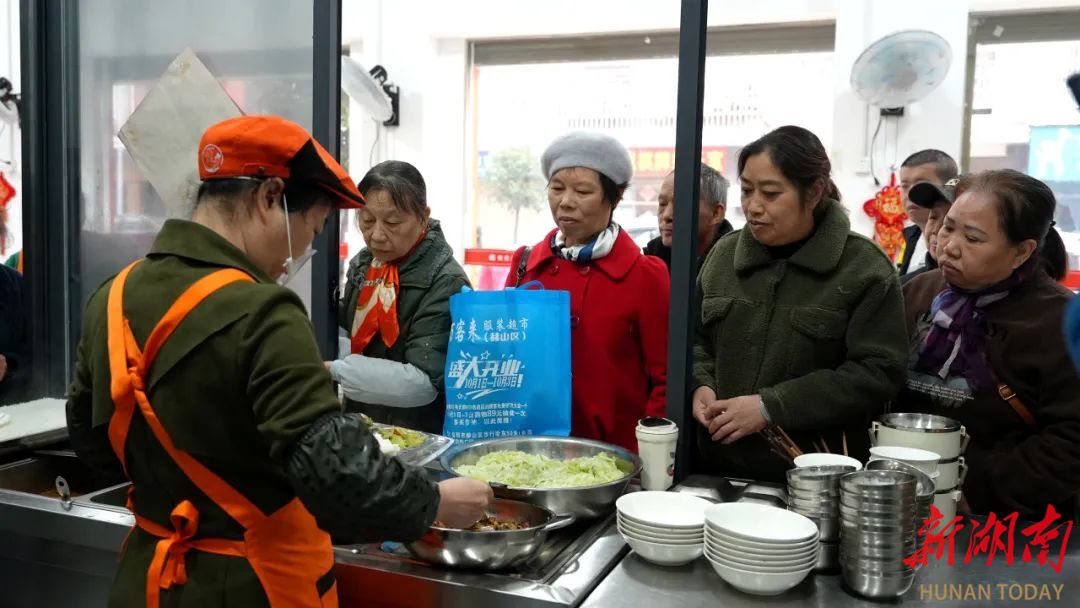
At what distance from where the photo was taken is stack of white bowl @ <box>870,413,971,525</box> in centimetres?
153

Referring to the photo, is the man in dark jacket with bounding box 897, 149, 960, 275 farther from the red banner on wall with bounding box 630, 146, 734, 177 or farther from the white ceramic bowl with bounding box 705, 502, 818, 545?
the red banner on wall with bounding box 630, 146, 734, 177

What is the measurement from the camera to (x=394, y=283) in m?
2.17

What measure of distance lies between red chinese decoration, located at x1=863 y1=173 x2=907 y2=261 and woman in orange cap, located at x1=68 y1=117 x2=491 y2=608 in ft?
12.7

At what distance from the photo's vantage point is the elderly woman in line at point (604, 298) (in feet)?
6.88

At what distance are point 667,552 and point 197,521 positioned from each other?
2.46ft

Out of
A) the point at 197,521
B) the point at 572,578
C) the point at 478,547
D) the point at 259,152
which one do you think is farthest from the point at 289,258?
the point at 572,578

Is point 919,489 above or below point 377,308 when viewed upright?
below

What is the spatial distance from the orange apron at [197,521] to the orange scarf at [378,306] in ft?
3.01

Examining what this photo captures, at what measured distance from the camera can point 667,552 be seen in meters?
1.39

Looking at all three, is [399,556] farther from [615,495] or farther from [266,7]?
[266,7]

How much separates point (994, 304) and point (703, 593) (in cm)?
94

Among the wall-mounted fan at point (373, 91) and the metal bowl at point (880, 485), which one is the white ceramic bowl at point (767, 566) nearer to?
the metal bowl at point (880, 485)

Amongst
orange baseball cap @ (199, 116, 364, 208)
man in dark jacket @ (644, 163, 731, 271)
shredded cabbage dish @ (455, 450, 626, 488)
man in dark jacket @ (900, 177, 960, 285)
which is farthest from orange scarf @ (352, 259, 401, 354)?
man in dark jacket @ (900, 177, 960, 285)

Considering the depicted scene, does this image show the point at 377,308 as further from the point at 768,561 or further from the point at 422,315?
the point at 768,561
